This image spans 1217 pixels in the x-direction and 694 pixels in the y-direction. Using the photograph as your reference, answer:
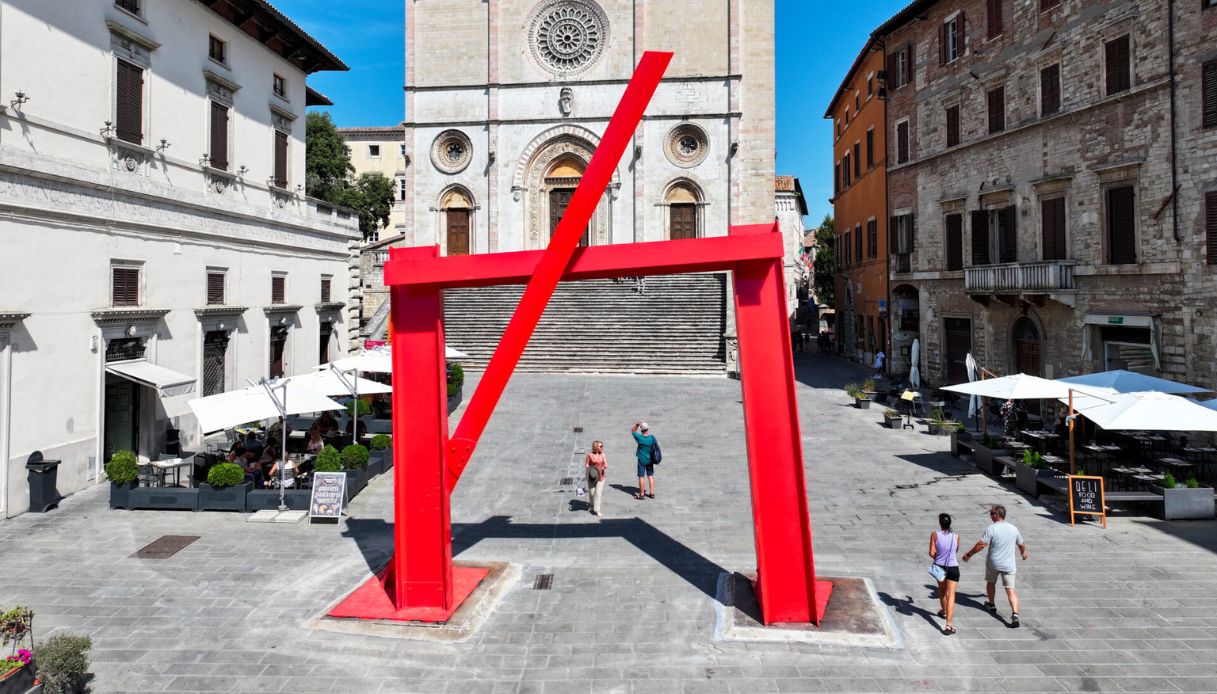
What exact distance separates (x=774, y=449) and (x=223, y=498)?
10262 millimetres

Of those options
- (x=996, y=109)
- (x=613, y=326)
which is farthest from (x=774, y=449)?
(x=613, y=326)

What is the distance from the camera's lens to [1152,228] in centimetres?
1858

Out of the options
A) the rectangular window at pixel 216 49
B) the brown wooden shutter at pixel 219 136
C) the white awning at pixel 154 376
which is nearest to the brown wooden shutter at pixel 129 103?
the brown wooden shutter at pixel 219 136

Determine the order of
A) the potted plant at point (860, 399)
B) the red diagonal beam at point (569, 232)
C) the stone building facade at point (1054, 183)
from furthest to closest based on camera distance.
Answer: the potted plant at point (860, 399), the stone building facade at point (1054, 183), the red diagonal beam at point (569, 232)

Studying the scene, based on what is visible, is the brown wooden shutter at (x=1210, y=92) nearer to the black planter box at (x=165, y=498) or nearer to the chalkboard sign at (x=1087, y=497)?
the chalkboard sign at (x=1087, y=497)

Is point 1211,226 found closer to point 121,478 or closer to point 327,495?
point 327,495

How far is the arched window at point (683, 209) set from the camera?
38.4m

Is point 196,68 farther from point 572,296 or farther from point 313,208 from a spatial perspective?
point 572,296

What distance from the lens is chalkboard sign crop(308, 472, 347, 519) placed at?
12.2 meters

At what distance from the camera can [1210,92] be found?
667 inches

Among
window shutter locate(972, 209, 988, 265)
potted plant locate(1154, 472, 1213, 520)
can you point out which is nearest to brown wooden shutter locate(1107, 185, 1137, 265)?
window shutter locate(972, 209, 988, 265)

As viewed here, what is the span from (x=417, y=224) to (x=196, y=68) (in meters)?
22.0

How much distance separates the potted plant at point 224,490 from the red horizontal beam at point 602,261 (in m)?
6.99

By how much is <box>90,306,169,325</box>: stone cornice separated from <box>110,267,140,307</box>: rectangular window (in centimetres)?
21
